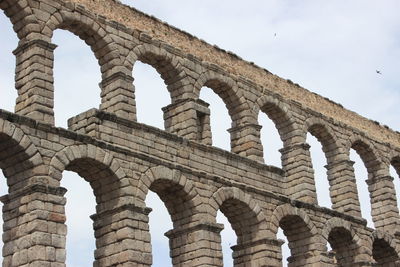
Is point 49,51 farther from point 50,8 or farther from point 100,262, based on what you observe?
point 100,262

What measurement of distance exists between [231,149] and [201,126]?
6.84 feet

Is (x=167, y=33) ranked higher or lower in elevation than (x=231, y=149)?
higher

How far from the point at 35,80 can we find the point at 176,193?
16.4 ft

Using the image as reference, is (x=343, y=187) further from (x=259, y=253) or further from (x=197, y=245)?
(x=197, y=245)

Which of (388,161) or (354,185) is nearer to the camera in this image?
(354,185)

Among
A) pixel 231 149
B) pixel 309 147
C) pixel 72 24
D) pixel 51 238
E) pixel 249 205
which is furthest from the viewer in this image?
pixel 309 147

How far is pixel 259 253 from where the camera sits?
22828mm

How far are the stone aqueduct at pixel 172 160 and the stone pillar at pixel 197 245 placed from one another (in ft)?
0.10

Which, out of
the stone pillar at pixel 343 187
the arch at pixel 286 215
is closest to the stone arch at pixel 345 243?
the stone pillar at pixel 343 187

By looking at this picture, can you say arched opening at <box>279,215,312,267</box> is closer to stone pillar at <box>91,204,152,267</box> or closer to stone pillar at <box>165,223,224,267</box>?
stone pillar at <box>165,223,224,267</box>

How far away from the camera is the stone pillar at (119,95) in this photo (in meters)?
21.2

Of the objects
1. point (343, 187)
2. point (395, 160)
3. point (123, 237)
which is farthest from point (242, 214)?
point (395, 160)

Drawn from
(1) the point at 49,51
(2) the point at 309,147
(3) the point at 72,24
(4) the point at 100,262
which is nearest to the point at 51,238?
(4) the point at 100,262

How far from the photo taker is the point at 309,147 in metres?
27.0
